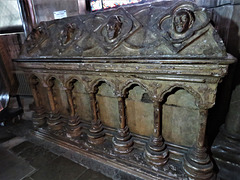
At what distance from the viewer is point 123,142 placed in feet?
6.42

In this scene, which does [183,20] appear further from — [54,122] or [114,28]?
[54,122]

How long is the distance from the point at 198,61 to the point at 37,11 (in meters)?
3.70

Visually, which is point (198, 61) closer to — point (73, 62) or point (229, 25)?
point (229, 25)

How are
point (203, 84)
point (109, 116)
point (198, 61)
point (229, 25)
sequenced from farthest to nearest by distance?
point (109, 116), point (229, 25), point (203, 84), point (198, 61)

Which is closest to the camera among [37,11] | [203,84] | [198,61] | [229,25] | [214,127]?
[198,61]

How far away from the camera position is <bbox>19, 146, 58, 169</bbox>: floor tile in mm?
2057

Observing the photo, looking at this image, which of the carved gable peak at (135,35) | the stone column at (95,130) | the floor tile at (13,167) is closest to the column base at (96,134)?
the stone column at (95,130)

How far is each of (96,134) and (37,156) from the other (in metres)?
0.93

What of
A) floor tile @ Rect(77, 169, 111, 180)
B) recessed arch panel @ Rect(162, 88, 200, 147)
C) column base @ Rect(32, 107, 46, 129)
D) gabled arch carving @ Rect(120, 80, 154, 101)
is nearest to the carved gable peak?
gabled arch carving @ Rect(120, 80, 154, 101)

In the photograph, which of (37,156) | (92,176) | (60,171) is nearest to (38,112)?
(37,156)

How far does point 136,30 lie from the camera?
1638mm

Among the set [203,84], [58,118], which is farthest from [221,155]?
[58,118]

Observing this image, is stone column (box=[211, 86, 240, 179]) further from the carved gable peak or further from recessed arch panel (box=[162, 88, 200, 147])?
the carved gable peak

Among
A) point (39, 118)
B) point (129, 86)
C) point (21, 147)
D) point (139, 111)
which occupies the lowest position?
point (21, 147)
